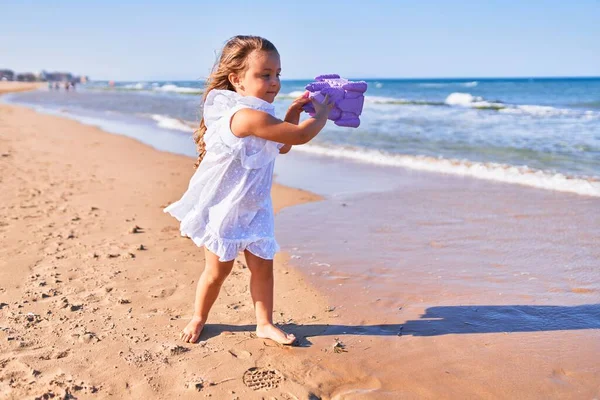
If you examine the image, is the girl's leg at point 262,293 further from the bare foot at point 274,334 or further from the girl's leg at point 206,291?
the girl's leg at point 206,291

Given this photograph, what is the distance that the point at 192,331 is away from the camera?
295cm

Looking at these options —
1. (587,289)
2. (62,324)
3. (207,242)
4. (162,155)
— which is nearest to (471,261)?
(587,289)

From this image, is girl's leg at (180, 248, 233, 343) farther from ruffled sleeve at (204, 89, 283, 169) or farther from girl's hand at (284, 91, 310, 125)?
girl's hand at (284, 91, 310, 125)

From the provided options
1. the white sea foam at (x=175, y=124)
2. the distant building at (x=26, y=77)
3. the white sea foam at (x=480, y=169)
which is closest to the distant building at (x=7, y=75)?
the distant building at (x=26, y=77)

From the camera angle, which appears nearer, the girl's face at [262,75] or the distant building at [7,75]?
the girl's face at [262,75]

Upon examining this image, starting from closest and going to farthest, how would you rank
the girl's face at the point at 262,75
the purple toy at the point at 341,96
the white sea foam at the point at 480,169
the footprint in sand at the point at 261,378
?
the footprint in sand at the point at 261,378 → the girl's face at the point at 262,75 → the purple toy at the point at 341,96 → the white sea foam at the point at 480,169

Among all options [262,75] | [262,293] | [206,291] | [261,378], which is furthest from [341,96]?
[261,378]

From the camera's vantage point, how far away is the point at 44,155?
9.53m

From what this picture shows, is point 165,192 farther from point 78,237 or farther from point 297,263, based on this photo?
point 297,263

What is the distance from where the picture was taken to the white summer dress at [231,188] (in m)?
2.79

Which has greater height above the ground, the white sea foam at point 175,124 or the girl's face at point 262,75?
the girl's face at point 262,75

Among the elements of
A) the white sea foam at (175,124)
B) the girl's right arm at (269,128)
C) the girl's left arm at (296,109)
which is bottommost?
the white sea foam at (175,124)

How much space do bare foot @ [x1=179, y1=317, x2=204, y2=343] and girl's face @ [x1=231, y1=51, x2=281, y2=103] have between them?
123cm

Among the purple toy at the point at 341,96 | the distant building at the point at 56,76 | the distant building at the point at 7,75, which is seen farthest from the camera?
the distant building at the point at 56,76
